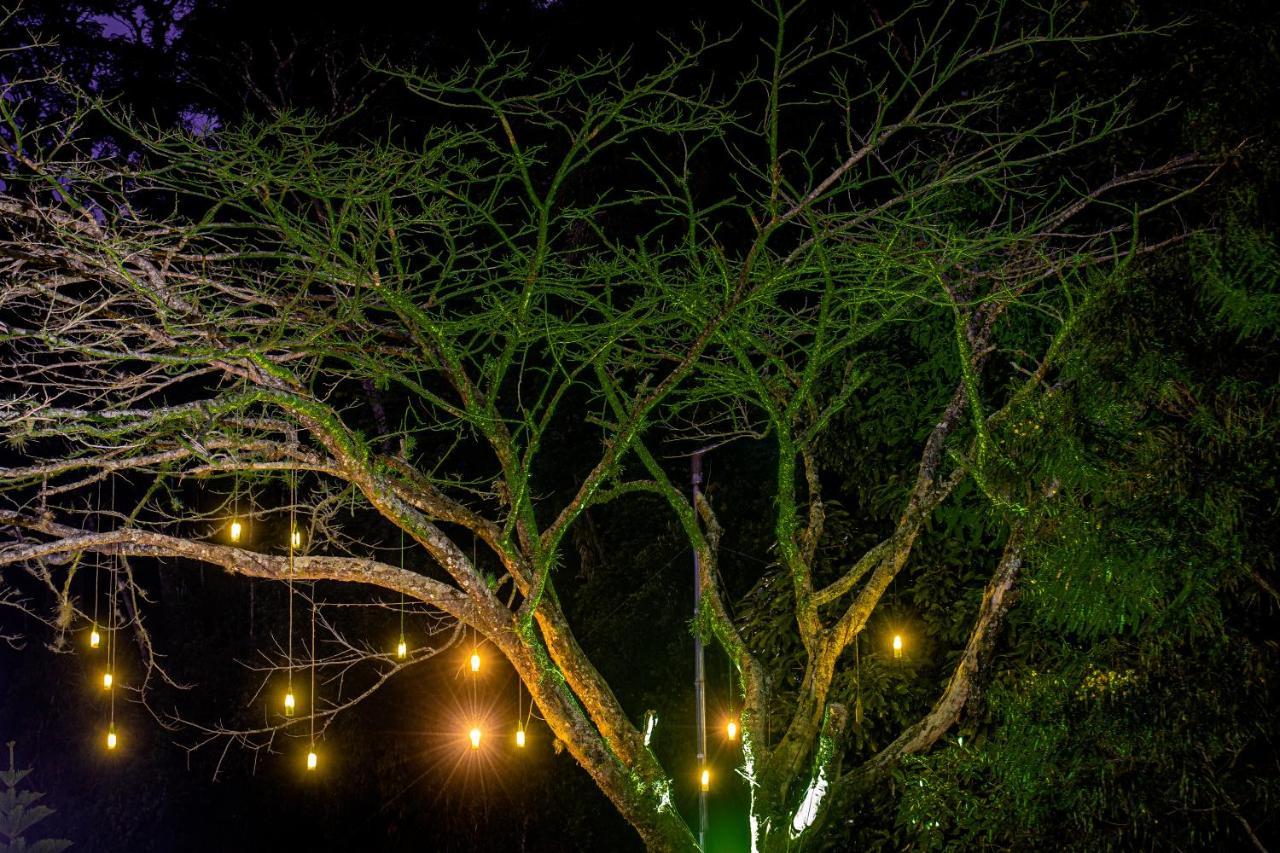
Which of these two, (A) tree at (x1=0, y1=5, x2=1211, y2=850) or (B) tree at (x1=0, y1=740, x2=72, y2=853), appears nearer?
(A) tree at (x1=0, y1=5, x2=1211, y2=850)

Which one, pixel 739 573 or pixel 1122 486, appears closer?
pixel 1122 486

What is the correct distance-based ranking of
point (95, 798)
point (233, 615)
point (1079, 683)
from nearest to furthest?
point (1079, 683)
point (233, 615)
point (95, 798)

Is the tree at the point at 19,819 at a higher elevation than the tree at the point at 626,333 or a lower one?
lower

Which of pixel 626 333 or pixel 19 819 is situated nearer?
pixel 626 333

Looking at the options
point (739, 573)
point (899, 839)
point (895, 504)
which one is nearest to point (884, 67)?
point (895, 504)

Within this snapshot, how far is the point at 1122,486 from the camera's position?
247 centimetres

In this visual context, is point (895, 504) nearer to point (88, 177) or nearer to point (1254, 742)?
point (1254, 742)

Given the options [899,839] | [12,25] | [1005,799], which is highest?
[12,25]

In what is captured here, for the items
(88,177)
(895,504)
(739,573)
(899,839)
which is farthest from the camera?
(739,573)

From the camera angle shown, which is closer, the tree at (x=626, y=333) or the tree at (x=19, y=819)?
the tree at (x=626, y=333)

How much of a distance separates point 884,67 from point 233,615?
7.79 metres

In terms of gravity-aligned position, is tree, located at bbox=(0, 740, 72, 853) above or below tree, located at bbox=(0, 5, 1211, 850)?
below

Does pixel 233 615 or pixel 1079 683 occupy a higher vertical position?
pixel 1079 683

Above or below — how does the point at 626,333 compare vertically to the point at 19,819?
above
